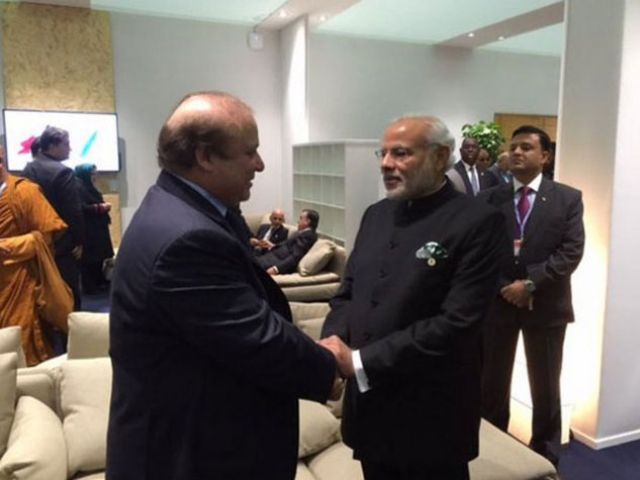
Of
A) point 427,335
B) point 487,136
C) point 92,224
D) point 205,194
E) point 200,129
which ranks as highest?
point 487,136

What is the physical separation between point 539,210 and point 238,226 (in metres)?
1.83

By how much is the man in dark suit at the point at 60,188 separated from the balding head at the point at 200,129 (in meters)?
3.13

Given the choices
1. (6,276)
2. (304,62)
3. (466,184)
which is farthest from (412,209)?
(304,62)

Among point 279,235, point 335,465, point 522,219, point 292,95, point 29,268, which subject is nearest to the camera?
point 335,465

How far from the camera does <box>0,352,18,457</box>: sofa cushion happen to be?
6.27 ft

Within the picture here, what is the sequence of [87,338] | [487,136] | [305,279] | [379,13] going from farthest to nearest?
[379,13] < [487,136] < [305,279] < [87,338]

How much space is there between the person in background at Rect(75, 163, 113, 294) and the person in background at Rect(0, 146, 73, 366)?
2.34 metres

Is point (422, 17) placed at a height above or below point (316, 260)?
above

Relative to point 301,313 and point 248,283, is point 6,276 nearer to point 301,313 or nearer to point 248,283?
point 301,313

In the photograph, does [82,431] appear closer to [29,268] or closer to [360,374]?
[360,374]

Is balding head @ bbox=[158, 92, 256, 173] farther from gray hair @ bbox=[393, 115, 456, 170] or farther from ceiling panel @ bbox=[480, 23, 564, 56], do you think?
ceiling panel @ bbox=[480, 23, 564, 56]

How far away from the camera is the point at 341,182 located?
5.57m

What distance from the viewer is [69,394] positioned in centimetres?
206

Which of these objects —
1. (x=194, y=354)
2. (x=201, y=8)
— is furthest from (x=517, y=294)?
(x=201, y=8)
